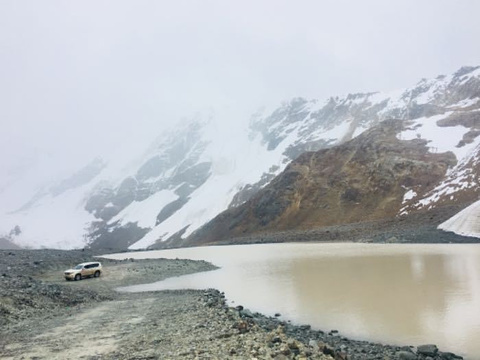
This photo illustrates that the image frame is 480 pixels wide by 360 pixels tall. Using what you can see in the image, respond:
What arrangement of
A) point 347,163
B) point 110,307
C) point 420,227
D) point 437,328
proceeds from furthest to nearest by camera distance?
point 347,163 < point 420,227 < point 110,307 < point 437,328

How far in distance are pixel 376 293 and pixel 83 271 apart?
28294 mm

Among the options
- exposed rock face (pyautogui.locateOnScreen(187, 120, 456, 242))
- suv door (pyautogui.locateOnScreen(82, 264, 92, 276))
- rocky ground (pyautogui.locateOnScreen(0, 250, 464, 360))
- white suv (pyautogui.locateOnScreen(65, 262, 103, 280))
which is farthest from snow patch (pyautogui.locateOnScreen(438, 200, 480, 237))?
suv door (pyautogui.locateOnScreen(82, 264, 92, 276))

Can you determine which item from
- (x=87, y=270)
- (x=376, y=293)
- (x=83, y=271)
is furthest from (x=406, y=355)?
(x=87, y=270)

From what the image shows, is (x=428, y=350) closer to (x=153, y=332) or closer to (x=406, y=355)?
(x=406, y=355)

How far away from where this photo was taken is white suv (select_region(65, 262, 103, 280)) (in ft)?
135

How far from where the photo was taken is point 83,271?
4247 cm

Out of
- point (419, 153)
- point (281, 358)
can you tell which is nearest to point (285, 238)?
point (419, 153)

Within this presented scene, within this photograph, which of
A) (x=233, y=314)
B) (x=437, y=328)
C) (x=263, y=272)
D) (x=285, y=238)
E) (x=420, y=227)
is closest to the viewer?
(x=437, y=328)

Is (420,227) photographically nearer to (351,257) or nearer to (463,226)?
(463,226)

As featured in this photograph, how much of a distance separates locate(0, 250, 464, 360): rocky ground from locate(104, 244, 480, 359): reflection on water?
193 cm

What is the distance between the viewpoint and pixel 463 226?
61562 millimetres

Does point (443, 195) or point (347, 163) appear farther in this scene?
point (347, 163)

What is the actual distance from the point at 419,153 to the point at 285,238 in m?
41.8

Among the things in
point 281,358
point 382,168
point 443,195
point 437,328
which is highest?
point 382,168
